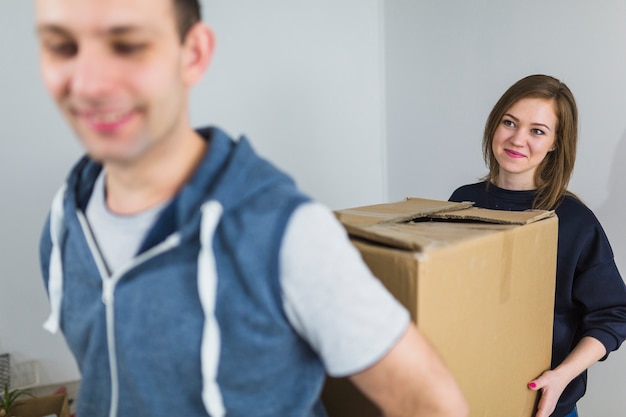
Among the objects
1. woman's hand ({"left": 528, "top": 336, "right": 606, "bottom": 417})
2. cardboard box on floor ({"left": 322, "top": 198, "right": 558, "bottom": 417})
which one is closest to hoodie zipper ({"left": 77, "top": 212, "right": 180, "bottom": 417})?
cardboard box on floor ({"left": 322, "top": 198, "right": 558, "bottom": 417})


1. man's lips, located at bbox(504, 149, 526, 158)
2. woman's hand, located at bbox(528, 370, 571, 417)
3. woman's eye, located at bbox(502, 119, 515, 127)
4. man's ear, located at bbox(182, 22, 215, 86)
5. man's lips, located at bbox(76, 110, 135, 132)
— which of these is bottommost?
woman's hand, located at bbox(528, 370, 571, 417)

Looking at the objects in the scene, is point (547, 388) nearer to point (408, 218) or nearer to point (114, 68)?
point (408, 218)

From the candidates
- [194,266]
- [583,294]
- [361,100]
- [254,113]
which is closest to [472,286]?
[194,266]

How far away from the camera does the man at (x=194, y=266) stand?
45 cm

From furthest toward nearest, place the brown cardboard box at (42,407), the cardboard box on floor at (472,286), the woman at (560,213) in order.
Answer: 1. the brown cardboard box at (42,407)
2. the woman at (560,213)
3. the cardboard box on floor at (472,286)

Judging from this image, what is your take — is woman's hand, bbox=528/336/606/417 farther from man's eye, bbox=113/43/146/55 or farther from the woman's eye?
man's eye, bbox=113/43/146/55

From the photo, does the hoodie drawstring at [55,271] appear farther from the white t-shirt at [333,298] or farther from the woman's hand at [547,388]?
the woman's hand at [547,388]

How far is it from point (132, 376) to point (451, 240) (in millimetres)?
396

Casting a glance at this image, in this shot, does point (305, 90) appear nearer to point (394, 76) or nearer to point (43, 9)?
point (394, 76)

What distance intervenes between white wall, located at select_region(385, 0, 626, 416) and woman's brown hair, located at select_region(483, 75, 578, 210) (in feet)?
0.63

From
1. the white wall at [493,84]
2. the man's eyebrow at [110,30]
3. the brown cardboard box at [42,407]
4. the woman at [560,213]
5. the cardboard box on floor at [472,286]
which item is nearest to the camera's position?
the man's eyebrow at [110,30]

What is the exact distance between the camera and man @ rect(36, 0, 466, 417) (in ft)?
1.49

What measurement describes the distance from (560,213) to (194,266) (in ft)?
2.80

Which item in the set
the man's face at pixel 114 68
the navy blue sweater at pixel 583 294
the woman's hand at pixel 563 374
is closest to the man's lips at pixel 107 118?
the man's face at pixel 114 68
